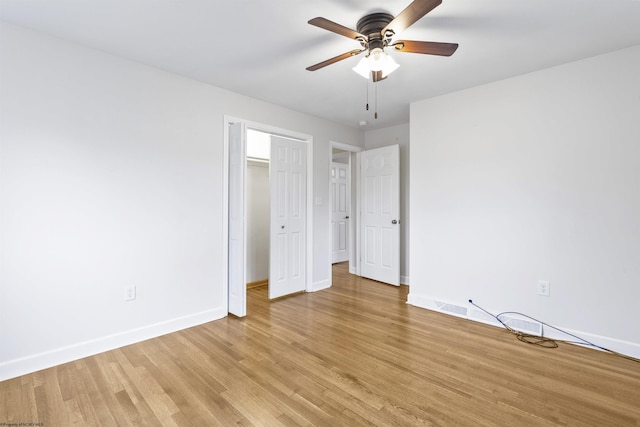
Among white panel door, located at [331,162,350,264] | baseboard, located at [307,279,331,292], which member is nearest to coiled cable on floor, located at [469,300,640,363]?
baseboard, located at [307,279,331,292]

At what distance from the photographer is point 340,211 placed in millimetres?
5949

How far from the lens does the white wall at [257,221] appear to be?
14.0 feet

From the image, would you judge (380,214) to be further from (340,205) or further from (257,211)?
(257,211)

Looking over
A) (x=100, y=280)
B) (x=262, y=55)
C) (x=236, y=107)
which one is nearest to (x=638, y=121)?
(x=262, y=55)

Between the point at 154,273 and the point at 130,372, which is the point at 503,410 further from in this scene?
the point at 154,273

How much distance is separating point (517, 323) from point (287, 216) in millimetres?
2752

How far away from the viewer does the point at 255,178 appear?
4.34 m

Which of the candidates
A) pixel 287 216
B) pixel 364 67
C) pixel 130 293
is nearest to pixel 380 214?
pixel 287 216

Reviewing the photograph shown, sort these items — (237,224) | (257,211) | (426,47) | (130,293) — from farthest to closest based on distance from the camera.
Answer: (257,211) < (237,224) < (130,293) < (426,47)

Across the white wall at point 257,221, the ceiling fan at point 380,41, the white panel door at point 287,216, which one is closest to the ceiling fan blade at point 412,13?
the ceiling fan at point 380,41

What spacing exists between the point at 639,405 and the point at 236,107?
13.1 ft

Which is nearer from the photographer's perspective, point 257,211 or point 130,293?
point 130,293

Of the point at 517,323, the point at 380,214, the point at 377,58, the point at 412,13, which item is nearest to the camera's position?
the point at 412,13

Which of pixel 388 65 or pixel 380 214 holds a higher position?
pixel 388 65
